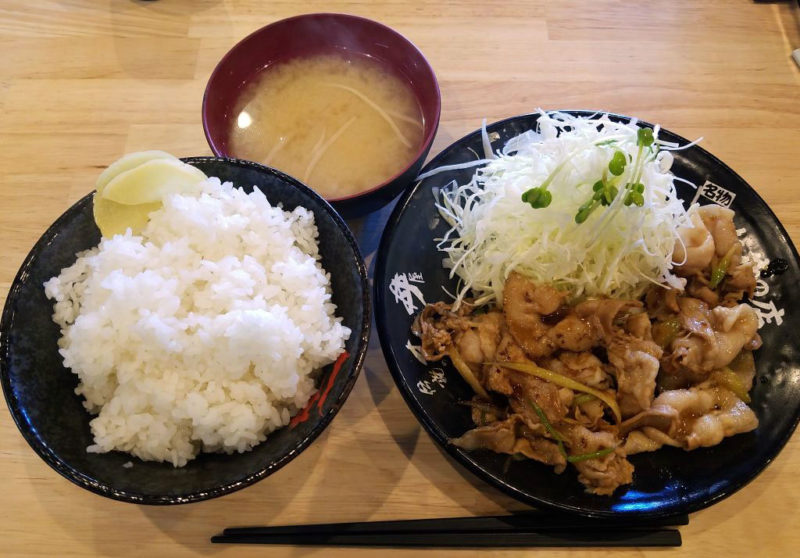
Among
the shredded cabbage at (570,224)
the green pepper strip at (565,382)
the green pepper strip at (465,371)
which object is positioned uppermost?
the shredded cabbage at (570,224)

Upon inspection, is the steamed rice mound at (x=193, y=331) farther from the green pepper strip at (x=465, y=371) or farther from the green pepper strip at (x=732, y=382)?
the green pepper strip at (x=732, y=382)

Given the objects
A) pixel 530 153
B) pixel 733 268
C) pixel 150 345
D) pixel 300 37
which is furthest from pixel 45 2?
pixel 733 268

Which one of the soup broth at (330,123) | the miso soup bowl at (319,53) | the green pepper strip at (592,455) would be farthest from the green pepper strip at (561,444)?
the soup broth at (330,123)

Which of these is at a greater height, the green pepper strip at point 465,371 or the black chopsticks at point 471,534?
the green pepper strip at point 465,371

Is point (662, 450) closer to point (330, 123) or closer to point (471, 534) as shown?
point (471, 534)

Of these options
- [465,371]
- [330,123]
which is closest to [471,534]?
[465,371]

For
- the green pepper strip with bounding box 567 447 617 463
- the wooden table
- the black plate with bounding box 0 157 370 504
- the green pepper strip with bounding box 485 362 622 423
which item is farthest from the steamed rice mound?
the green pepper strip with bounding box 567 447 617 463
